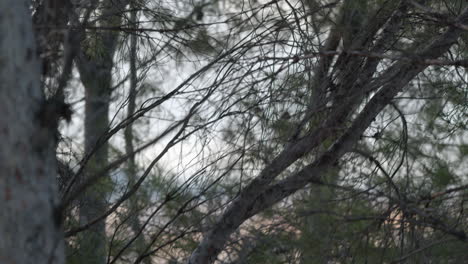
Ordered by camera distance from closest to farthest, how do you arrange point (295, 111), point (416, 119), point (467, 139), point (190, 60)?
point (295, 111), point (190, 60), point (416, 119), point (467, 139)

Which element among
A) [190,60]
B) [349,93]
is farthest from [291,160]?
[190,60]

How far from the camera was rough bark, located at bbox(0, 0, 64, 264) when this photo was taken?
134cm

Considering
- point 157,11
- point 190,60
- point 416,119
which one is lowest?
point 190,60

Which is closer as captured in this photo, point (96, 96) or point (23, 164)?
point (23, 164)

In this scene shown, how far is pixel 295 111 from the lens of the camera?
8.38 ft

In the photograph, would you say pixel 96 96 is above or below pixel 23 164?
above

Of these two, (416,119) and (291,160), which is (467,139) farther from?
(291,160)

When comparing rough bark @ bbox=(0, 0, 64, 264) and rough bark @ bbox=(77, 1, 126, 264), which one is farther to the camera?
rough bark @ bbox=(77, 1, 126, 264)

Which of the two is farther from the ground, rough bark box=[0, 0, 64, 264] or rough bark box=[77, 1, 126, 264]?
rough bark box=[77, 1, 126, 264]

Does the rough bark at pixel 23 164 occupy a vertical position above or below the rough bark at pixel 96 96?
below

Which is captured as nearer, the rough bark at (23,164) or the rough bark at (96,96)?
the rough bark at (23,164)

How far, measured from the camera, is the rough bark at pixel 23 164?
134cm

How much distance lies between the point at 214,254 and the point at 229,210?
0.19 meters

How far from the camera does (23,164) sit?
4.40ft
